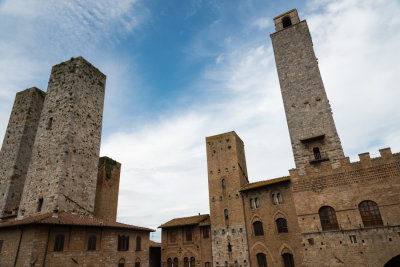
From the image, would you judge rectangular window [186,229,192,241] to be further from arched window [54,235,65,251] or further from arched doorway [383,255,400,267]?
arched doorway [383,255,400,267]

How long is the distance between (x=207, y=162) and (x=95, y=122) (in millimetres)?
14208

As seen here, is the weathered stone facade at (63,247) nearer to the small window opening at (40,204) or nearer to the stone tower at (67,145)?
the stone tower at (67,145)

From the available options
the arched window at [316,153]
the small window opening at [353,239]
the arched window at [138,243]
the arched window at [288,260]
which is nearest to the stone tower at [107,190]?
the arched window at [138,243]

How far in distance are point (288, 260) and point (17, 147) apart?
3180 centimetres

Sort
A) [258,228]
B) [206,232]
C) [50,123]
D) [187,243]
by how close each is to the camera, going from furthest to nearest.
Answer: [187,243] → [206,232] → [50,123] → [258,228]

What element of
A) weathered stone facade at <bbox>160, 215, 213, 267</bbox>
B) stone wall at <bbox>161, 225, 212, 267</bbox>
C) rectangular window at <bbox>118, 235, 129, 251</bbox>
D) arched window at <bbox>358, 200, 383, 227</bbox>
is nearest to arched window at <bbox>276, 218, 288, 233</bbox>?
arched window at <bbox>358, 200, 383, 227</bbox>

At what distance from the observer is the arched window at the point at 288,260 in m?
22.4

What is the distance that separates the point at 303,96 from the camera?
83.9ft

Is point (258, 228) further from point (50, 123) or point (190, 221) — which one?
point (50, 123)

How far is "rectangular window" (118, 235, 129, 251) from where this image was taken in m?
23.4

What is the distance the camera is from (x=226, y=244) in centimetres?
2680

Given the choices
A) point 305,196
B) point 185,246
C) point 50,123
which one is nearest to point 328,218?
point 305,196

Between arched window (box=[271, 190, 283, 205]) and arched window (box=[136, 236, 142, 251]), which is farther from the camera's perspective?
arched window (box=[136, 236, 142, 251])

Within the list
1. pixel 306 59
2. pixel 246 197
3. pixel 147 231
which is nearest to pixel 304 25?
pixel 306 59
